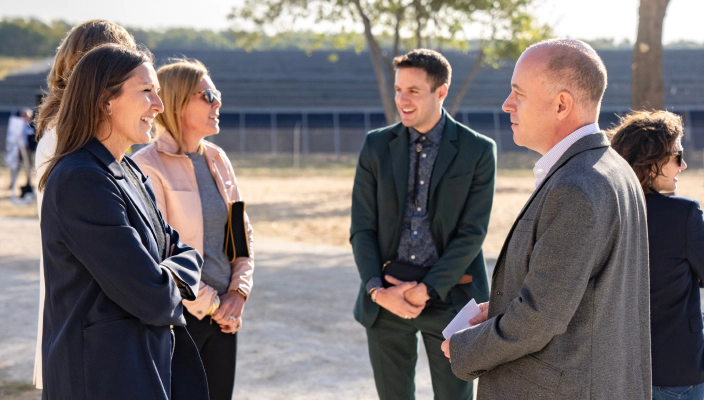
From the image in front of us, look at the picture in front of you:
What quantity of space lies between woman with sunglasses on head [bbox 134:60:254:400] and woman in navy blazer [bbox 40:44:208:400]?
888 millimetres

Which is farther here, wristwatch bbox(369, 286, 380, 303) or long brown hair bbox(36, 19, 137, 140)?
wristwatch bbox(369, 286, 380, 303)

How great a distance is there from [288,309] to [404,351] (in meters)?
3.61

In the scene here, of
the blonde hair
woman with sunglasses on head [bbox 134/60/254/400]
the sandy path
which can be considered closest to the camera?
woman with sunglasses on head [bbox 134/60/254/400]

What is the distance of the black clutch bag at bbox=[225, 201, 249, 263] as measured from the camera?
3484mm

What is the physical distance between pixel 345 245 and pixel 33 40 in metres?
83.4

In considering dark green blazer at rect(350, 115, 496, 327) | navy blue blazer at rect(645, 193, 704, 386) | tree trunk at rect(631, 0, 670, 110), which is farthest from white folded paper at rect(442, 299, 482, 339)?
tree trunk at rect(631, 0, 670, 110)

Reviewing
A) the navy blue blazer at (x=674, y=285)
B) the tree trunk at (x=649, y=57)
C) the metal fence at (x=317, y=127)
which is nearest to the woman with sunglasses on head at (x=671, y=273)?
the navy blue blazer at (x=674, y=285)

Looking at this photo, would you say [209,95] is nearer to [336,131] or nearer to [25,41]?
[336,131]

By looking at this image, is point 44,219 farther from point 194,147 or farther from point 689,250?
point 689,250

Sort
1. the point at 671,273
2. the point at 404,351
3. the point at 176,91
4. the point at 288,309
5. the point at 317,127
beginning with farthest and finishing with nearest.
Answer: the point at 317,127 < the point at 288,309 < the point at 404,351 < the point at 176,91 < the point at 671,273

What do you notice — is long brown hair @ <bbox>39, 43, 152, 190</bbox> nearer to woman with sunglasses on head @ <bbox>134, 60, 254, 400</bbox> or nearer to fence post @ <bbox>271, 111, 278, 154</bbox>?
woman with sunglasses on head @ <bbox>134, 60, 254, 400</bbox>

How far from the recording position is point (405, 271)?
3521 mm

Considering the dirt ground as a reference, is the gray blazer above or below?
above

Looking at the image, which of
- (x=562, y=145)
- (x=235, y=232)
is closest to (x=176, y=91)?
(x=235, y=232)
